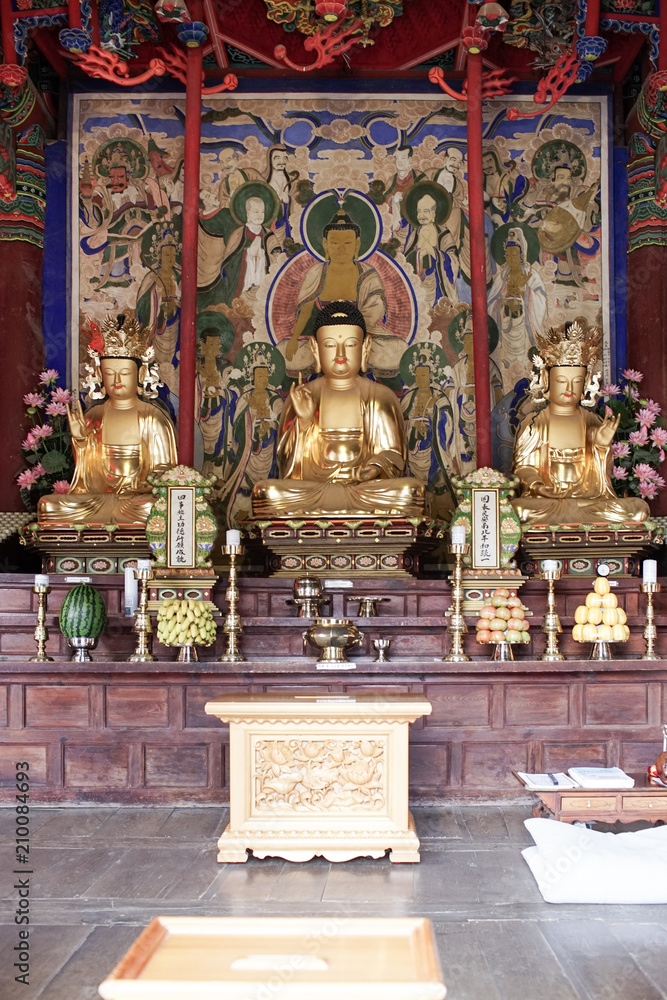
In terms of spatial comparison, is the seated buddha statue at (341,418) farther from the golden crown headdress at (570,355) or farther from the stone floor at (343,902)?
the stone floor at (343,902)

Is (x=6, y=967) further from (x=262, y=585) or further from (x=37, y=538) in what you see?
(x=37, y=538)

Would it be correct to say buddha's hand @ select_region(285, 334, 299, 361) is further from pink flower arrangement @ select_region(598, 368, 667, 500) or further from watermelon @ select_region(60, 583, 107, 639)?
watermelon @ select_region(60, 583, 107, 639)

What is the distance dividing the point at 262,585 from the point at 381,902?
278cm

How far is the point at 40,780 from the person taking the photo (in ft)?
14.9

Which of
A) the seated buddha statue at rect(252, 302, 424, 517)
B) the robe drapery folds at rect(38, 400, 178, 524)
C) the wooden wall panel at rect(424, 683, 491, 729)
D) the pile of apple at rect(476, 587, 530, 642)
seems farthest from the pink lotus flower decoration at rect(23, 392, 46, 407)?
the wooden wall panel at rect(424, 683, 491, 729)

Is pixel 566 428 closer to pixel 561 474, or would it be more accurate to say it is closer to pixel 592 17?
pixel 561 474

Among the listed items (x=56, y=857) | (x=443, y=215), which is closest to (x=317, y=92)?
(x=443, y=215)

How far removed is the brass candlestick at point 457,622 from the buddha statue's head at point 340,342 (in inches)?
86.5

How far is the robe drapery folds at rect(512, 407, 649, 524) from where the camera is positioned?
6.36 metres

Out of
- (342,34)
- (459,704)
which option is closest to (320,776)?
(459,704)

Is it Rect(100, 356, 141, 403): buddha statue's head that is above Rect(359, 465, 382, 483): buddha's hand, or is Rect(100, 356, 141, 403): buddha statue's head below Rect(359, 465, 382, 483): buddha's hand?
above

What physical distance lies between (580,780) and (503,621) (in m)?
1.15

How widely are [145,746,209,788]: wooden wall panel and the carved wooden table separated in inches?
32.5

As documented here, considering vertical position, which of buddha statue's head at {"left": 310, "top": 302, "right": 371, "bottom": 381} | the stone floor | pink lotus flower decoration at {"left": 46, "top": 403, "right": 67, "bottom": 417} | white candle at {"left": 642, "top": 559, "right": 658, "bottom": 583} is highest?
buddha statue's head at {"left": 310, "top": 302, "right": 371, "bottom": 381}
